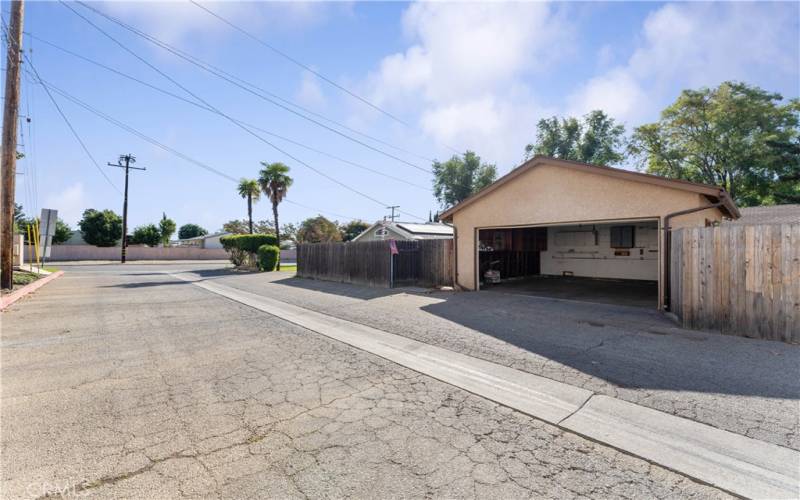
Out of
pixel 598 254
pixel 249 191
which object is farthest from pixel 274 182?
pixel 598 254

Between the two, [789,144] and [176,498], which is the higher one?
[789,144]

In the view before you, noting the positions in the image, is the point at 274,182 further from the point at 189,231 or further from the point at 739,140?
the point at 189,231

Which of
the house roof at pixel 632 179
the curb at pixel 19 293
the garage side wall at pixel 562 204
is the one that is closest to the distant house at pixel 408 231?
the garage side wall at pixel 562 204

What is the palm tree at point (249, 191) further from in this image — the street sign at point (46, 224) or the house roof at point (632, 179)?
the house roof at point (632, 179)

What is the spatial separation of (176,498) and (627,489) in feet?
9.60

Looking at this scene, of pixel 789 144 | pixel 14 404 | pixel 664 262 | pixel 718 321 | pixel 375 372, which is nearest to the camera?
pixel 14 404

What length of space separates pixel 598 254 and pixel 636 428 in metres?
14.6

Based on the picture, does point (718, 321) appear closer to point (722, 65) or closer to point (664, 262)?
point (664, 262)

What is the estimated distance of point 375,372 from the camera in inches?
178

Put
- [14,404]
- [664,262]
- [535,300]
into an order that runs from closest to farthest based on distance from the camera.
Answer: [14,404], [664,262], [535,300]

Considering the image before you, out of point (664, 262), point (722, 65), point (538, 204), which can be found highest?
point (722, 65)

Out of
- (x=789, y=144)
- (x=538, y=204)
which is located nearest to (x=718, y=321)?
(x=538, y=204)

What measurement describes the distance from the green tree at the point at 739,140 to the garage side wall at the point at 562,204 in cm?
1684

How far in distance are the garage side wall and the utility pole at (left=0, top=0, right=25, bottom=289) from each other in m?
13.9
